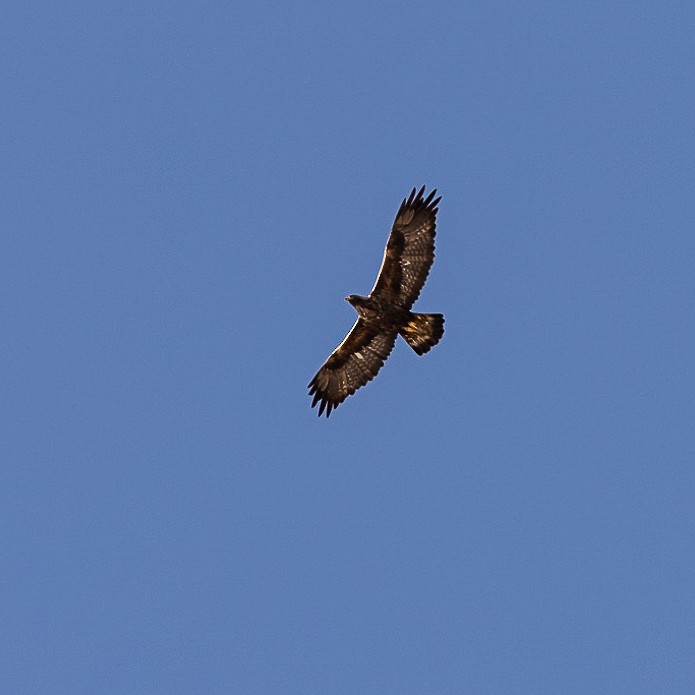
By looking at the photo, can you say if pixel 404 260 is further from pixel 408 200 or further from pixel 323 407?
pixel 323 407

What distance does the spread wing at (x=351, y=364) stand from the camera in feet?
100.0

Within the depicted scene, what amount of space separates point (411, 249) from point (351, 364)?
3.06 meters

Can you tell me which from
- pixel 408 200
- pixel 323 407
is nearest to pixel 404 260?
pixel 408 200

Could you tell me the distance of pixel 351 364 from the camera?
102 ft

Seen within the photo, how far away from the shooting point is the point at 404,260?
96.0 feet

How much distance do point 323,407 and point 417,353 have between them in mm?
2708

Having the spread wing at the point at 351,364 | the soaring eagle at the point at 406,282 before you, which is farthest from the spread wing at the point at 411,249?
the spread wing at the point at 351,364

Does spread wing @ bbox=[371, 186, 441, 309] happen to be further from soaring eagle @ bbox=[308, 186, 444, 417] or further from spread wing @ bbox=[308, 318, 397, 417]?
spread wing @ bbox=[308, 318, 397, 417]

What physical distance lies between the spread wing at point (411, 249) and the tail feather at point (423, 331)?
653 millimetres

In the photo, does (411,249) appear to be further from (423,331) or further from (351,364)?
(351,364)

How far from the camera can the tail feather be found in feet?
96.6

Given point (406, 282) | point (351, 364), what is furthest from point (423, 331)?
point (351, 364)

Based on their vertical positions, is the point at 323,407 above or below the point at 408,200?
below

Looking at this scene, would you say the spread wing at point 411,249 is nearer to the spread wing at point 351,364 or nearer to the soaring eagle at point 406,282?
the soaring eagle at point 406,282
